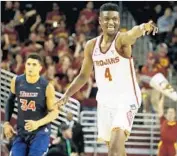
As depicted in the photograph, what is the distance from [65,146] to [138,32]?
4.57m

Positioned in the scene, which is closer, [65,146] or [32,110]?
[32,110]

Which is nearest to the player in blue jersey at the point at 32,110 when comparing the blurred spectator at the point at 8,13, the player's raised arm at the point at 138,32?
the player's raised arm at the point at 138,32

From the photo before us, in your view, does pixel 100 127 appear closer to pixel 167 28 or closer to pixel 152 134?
pixel 152 134

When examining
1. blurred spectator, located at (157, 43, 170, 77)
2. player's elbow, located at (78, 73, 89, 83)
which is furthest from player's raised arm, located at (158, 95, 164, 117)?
player's elbow, located at (78, 73, 89, 83)

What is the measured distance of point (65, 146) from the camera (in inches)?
464

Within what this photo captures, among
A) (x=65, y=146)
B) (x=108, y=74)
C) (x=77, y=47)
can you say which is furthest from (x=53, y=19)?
(x=108, y=74)

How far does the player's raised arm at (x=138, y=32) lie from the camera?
737 centimetres

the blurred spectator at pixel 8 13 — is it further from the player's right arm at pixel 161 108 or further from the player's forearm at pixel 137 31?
the player's forearm at pixel 137 31

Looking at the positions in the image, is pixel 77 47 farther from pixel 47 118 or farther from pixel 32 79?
pixel 47 118

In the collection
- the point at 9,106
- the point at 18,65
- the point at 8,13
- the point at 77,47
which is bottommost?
the point at 9,106

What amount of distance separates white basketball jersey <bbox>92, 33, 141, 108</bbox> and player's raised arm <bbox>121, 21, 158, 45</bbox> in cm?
21

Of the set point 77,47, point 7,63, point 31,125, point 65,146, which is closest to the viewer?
point 31,125

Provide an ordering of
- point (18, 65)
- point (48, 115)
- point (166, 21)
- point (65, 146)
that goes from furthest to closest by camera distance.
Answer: point (166, 21) < point (18, 65) < point (65, 146) < point (48, 115)

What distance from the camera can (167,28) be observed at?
59.6ft
